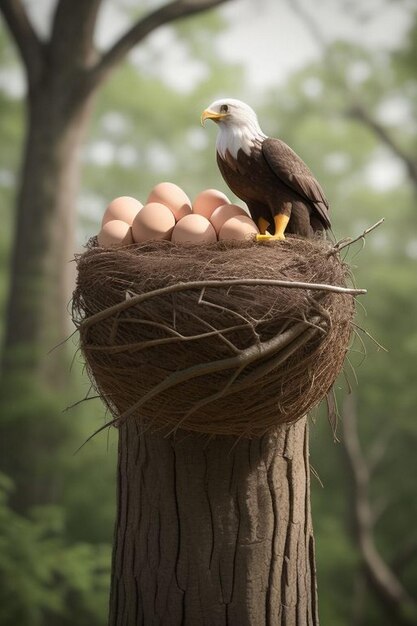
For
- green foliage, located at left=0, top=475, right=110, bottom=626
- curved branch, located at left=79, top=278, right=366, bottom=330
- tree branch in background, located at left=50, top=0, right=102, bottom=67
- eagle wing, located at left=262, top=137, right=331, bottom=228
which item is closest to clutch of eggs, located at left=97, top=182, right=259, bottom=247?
eagle wing, located at left=262, top=137, right=331, bottom=228

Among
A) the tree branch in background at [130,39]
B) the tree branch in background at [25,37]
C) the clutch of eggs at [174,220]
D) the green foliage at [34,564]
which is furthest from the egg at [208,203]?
the tree branch in background at [25,37]

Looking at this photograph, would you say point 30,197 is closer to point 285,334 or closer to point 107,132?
point 285,334

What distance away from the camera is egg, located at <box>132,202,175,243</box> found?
6.82 feet

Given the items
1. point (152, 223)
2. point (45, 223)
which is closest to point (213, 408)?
point (152, 223)

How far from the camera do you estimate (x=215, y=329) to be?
5.88ft

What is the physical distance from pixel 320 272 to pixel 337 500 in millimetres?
7439

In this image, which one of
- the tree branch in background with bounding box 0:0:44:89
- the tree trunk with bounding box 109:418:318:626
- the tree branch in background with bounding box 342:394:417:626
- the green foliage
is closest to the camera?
the tree trunk with bounding box 109:418:318:626

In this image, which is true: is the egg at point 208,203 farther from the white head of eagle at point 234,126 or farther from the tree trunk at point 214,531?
the tree trunk at point 214,531

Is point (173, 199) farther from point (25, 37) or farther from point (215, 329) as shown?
point (25, 37)

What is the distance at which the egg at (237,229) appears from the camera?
2016 millimetres

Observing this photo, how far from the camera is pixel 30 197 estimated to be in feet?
19.1

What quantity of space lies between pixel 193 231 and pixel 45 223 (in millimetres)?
3981

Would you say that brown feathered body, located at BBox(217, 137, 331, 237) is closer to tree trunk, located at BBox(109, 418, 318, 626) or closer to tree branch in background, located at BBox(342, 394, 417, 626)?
tree trunk, located at BBox(109, 418, 318, 626)

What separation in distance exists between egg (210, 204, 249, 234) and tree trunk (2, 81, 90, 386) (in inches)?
A: 152
